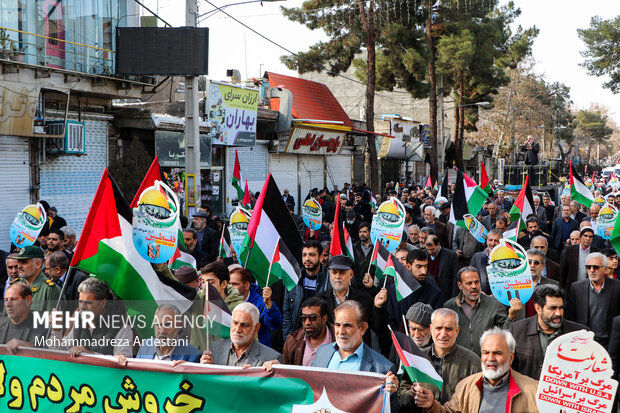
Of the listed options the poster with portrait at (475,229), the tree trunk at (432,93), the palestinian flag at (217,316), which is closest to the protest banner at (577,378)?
the palestinian flag at (217,316)

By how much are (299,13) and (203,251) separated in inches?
779

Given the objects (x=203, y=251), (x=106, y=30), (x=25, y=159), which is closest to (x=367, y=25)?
(x=106, y=30)

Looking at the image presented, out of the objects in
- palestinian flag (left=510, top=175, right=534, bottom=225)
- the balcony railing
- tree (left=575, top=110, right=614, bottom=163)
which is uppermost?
tree (left=575, top=110, right=614, bottom=163)

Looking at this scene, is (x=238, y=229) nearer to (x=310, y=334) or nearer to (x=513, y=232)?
(x=513, y=232)

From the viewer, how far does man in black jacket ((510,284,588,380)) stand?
5.71 m

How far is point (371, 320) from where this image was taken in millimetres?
7117

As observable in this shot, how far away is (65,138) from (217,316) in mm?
12361

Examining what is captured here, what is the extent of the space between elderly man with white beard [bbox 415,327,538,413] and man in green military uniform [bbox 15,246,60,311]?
3.73 meters

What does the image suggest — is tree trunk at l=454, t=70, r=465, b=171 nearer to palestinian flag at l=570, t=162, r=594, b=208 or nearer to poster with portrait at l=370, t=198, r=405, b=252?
palestinian flag at l=570, t=162, r=594, b=208

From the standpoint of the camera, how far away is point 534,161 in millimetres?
27016

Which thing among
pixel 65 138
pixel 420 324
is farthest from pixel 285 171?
pixel 420 324

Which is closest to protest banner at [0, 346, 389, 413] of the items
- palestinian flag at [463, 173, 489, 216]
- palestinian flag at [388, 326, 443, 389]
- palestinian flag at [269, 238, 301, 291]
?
palestinian flag at [388, 326, 443, 389]

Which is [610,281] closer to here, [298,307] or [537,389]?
[298,307]

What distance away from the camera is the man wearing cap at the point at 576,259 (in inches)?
375
